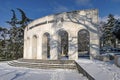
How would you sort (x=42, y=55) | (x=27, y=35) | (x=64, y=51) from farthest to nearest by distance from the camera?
(x=64, y=51) < (x=27, y=35) < (x=42, y=55)

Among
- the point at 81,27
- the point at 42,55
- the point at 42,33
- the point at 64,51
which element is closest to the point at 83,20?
the point at 81,27

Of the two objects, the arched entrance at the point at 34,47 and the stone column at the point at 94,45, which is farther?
the arched entrance at the point at 34,47

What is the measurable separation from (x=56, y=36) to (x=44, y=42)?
2176 millimetres

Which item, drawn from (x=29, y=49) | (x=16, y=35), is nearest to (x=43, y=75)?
(x=29, y=49)

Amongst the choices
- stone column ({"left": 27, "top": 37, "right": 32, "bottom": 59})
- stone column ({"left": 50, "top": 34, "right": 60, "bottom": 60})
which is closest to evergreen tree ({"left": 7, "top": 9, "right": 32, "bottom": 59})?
stone column ({"left": 27, "top": 37, "right": 32, "bottom": 59})

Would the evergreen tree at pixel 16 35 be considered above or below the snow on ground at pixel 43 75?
above

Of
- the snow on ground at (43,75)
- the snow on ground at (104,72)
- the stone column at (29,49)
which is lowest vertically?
the snow on ground at (43,75)

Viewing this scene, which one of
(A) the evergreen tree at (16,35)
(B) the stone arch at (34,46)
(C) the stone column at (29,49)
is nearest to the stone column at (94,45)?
(B) the stone arch at (34,46)

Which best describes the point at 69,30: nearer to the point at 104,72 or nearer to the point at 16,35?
the point at 104,72

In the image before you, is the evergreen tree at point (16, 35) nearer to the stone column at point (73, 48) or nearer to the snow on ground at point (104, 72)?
the stone column at point (73, 48)

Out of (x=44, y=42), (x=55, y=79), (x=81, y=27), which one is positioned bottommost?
(x=55, y=79)

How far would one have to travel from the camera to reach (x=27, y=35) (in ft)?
67.7

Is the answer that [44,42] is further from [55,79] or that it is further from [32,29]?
[55,79]

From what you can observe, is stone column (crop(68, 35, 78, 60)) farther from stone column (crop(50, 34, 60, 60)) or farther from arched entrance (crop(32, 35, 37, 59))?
arched entrance (crop(32, 35, 37, 59))
